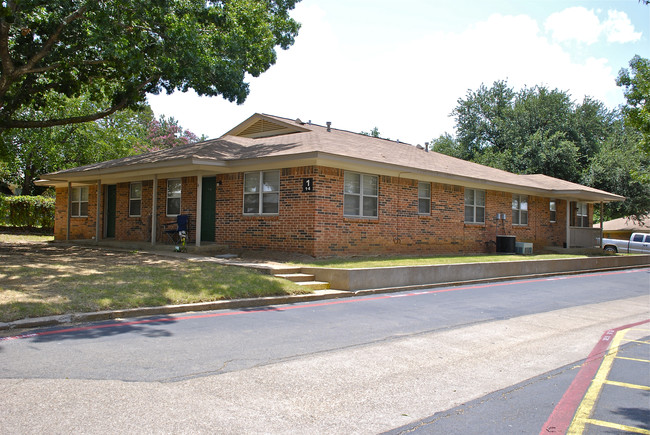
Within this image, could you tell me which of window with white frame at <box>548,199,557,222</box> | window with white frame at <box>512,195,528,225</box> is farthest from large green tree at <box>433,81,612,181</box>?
window with white frame at <box>512,195,528,225</box>

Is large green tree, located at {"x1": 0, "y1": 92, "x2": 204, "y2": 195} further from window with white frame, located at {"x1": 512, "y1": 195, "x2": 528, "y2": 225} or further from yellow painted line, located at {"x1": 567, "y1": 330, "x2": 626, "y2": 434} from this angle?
yellow painted line, located at {"x1": 567, "y1": 330, "x2": 626, "y2": 434}

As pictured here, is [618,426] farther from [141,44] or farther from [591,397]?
[141,44]

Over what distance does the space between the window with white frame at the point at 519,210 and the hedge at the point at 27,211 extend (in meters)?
25.4

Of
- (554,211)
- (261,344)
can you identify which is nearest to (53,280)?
(261,344)

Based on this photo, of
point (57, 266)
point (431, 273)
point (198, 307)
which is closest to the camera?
point (198, 307)

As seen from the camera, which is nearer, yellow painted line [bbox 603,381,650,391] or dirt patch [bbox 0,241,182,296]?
yellow painted line [bbox 603,381,650,391]

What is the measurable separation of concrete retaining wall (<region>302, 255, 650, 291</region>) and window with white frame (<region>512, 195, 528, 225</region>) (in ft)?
13.3

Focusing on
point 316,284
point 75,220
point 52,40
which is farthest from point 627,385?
point 75,220

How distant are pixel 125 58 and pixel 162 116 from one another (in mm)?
58612

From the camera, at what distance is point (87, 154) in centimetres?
3544

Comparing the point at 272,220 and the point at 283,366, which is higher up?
the point at 272,220

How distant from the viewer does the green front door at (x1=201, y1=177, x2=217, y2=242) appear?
60.0 ft

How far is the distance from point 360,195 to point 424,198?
3.70 metres

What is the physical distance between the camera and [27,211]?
97.6 feet
